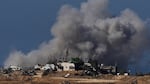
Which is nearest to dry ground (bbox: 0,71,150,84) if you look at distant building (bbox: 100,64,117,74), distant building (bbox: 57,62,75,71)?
distant building (bbox: 57,62,75,71)

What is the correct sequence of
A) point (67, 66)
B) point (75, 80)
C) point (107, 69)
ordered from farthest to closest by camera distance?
1. point (107, 69)
2. point (67, 66)
3. point (75, 80)

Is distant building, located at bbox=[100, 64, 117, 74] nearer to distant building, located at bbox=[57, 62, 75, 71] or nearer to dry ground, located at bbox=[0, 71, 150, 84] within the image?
distant building, located at bbox=[57, 62, 75, 71]

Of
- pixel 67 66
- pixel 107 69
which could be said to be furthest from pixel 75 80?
pixel 107 69

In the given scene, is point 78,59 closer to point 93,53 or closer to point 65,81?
point 93,53

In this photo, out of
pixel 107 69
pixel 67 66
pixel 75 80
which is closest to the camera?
pixel 75 80

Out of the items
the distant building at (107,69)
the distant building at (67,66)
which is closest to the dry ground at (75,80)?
the distant building at (67,66)

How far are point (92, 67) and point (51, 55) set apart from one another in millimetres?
18643

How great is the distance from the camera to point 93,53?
406 feet

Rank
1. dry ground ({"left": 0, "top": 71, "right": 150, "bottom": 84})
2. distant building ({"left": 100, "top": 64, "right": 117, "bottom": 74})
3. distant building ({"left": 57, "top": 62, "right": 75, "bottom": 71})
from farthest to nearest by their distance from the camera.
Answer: distant building ({"left": 100, "top": 64, "right": 117, "bottom": 74}) < distant building ({"left": 57, "top": 62, "right": 75, "bottom": 71}) < dry ground ({"left": 0, "top": 71, "right": 150, "bottom": 84})

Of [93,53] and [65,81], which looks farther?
[93,53]

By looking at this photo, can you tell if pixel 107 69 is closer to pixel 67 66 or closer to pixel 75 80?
pixel 67 66

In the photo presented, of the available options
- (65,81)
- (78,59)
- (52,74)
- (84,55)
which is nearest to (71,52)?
(84,55)

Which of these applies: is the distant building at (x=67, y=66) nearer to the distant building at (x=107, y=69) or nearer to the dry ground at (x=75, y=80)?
the distant building at (x=107, y=69)

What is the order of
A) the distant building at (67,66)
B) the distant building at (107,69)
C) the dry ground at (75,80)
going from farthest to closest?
the distant building at (107,69), the distant building at (67,66), the dry ground at (75,80)
